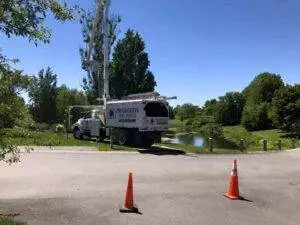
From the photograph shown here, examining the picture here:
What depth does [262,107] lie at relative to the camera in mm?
104188

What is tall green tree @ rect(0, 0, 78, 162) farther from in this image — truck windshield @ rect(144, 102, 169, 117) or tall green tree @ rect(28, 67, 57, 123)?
tall green tree @ rect(28, 67, 57, 123)

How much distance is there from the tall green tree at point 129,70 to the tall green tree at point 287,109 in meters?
23.9

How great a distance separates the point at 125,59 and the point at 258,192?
1938 inches

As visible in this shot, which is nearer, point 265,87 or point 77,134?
point 77,134

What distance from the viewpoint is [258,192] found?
16.5m

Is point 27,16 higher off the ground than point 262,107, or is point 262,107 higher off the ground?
point 262,107

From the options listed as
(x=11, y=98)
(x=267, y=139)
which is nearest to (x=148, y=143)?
(x=11, y=98)

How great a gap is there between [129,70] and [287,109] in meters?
27.5

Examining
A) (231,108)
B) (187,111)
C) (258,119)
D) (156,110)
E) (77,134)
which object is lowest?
(77,134)

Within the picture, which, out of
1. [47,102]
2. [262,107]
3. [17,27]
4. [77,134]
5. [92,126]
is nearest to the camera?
[17,27]

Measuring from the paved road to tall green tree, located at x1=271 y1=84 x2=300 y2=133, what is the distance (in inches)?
2259

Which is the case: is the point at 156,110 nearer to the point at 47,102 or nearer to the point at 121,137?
the point at 121,137

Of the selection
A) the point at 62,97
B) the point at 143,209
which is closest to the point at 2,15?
the point at 143,209

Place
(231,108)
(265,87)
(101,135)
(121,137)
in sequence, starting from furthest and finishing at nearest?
(231,108) < (265,87) < (101,135) < (121,137)
